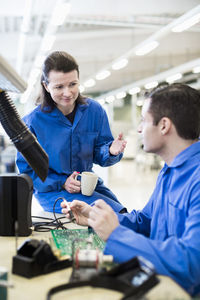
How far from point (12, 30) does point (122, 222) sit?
6.39 m

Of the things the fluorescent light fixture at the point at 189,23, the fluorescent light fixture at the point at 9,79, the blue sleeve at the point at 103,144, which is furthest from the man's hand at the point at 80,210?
the fluorescent light fixture at the point at 189,23

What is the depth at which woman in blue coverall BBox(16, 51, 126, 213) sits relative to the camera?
1936 mm

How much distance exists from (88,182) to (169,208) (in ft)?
2.10

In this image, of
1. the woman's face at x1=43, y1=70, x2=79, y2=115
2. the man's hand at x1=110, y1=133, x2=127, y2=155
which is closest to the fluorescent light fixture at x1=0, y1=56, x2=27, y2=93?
the woman's face at x1=43, y1=70, x2=79, y2=115

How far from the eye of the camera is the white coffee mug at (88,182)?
5.89ft

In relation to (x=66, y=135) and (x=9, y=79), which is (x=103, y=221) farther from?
(x=66, y=135)

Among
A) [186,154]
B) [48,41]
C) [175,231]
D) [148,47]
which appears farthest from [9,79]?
[148,47]

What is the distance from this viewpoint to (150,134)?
4.51ft

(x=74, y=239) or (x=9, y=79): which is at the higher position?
(x=9, y=79)

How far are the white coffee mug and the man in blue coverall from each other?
33 centimetres

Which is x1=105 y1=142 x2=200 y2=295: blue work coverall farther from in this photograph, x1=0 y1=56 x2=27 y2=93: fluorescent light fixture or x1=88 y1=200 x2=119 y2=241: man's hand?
x1=0 y1=56 x2=27 y2=93: fluorescent light fixture

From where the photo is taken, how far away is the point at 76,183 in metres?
1.92

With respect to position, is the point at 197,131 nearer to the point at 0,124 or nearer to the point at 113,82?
the point at 0,124

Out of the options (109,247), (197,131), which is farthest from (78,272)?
(197,131)
